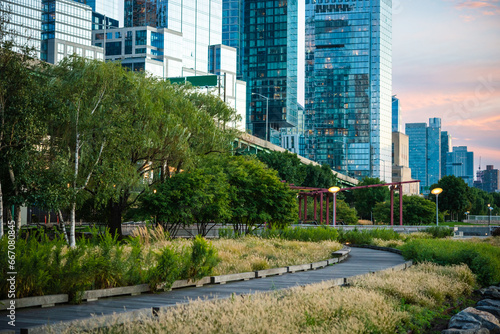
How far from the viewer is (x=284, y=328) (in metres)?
9.47

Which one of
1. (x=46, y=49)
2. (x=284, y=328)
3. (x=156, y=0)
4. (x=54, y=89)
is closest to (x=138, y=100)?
(x=54, y=89)

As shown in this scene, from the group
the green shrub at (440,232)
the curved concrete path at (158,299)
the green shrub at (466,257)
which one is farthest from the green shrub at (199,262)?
the green shrub at (440,232)

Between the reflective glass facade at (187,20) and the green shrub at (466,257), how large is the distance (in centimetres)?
15670

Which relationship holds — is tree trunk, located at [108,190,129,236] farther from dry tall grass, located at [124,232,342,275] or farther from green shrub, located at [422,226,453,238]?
green shrub, located at [422,226,453,238]

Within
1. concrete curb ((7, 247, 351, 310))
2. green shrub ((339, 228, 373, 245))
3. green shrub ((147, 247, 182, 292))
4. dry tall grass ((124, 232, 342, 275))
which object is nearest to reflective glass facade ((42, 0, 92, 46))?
green shrub ((339, 228, 373, 245))

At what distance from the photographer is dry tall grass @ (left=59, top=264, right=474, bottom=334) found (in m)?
9.04

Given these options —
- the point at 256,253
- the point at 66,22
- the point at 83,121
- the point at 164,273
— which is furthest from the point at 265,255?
the point at 66,22

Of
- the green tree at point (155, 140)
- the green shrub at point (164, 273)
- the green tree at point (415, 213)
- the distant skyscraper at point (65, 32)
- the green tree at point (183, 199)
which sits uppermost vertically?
the distant skyscraper at point (65, 32)

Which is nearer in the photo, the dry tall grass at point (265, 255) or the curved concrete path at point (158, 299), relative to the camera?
the curved concrete path at point (158, 299)

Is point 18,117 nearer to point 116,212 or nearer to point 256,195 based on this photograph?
point 116,212

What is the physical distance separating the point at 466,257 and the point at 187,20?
168 metres

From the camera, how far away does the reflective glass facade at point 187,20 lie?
173 meters

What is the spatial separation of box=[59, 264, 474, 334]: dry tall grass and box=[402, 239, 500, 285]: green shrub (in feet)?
19.3

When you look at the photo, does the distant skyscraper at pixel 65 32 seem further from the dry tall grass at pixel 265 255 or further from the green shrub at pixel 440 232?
the dry tall grass at pixel 265 255
